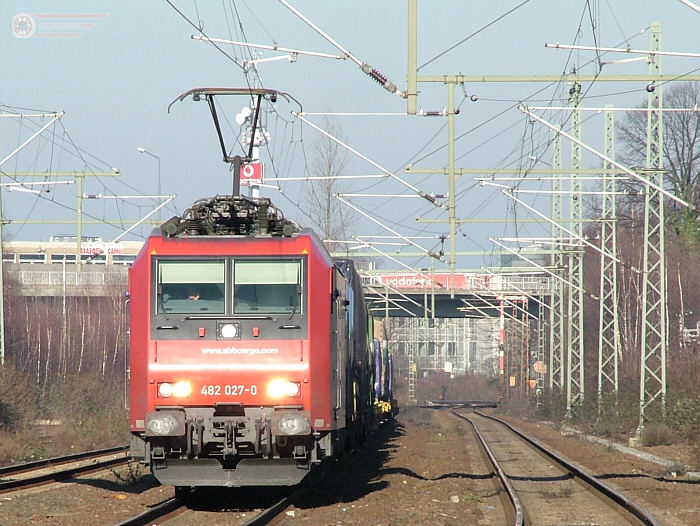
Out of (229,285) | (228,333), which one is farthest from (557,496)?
(229,285)

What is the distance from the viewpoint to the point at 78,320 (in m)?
71.6

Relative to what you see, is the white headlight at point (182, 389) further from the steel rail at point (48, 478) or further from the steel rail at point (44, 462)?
the steel rail at point (44, 462)

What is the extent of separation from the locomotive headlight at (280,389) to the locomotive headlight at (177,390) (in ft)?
3.38

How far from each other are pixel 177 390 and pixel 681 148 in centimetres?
5292

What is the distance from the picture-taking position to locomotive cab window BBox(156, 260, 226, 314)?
14.7 meters

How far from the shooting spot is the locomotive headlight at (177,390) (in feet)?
47.1

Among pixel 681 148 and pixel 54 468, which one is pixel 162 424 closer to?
pixel 54 468

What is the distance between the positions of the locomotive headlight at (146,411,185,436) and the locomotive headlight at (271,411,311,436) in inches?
45.6

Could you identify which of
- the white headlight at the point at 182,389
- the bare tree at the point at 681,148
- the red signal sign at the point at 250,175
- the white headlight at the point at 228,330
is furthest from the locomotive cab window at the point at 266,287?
the bare tree at the point at 681,148

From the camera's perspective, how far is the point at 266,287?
14766 mm

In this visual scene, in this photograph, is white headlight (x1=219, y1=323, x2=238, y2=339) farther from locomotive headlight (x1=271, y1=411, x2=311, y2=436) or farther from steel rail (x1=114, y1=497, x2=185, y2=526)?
steel rail (x1=114, y1=497, x2=185, y2=526)

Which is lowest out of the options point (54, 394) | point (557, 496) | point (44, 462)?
point (557, 496)

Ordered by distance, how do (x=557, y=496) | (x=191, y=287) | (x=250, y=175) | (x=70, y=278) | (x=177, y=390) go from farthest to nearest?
(x=70, y=278), (x=250, y=175), (x=557, y=496), (x=191, y=287), (x=177, y=390)

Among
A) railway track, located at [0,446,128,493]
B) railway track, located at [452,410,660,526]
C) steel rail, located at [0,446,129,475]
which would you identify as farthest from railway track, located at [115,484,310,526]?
steel rail, located at [0,446,129,475]
